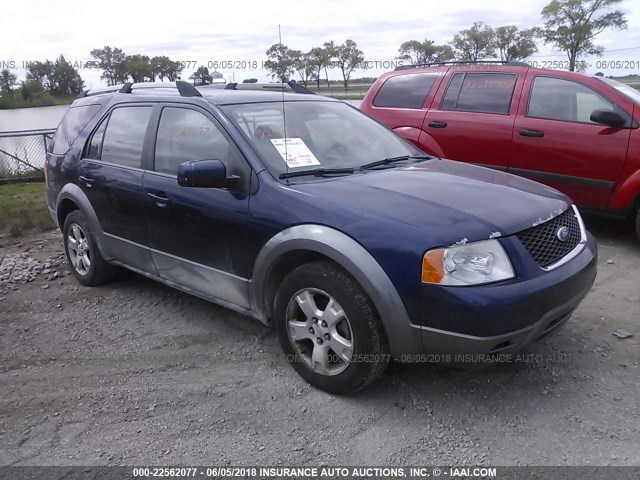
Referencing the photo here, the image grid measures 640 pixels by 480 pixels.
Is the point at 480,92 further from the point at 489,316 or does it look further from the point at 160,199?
the point at 489,316

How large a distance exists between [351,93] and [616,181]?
11.7 feet

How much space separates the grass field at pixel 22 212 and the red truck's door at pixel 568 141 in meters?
6.05

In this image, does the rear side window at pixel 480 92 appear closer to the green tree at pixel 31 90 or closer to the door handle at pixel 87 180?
the door handle at pixel 87 180

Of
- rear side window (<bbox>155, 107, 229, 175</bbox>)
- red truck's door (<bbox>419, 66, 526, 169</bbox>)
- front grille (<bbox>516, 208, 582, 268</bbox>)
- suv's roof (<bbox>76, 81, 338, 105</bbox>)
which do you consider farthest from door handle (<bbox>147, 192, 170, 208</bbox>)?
red truck's door (<bbox>419, 66, 526, 169</bbox>)

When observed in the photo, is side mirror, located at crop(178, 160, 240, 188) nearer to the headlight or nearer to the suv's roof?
the suv's roof

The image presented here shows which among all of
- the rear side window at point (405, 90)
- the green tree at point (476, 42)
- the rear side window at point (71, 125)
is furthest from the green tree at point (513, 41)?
the rear side window at point (71, 125)

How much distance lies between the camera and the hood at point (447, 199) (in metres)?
2.68

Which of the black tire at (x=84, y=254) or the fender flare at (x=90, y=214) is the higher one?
the fender flare at (x=90, y=214)

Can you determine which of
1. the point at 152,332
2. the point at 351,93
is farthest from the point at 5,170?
the point at 152,332

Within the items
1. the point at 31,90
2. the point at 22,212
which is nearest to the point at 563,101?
the point at 22,212

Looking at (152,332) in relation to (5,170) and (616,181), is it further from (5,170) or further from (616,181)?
(5,170)

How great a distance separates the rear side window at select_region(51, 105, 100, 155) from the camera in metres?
4.77

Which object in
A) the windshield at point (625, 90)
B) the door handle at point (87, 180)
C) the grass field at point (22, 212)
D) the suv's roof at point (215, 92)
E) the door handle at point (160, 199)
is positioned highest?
the suv's roof at point (215, 92)

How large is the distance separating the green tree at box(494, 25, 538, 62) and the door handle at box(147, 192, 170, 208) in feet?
50.0
